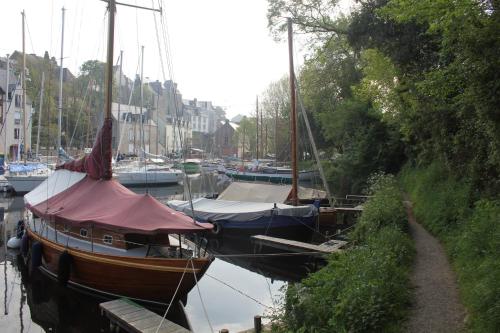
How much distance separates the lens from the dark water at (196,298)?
1206 cm

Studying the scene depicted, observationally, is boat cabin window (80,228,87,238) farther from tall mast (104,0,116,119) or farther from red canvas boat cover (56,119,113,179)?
tall mast (104,0,116,119)

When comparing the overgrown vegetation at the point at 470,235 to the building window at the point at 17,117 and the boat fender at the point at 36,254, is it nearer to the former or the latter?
the boat fender at the point at 36,254

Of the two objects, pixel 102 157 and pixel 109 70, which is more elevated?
pixel 109 70

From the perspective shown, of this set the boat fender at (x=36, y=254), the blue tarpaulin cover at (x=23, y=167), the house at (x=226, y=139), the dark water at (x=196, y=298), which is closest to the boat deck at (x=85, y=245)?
the boat fender at (x=36, y=254)

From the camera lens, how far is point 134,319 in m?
10.2

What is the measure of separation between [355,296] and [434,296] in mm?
1960

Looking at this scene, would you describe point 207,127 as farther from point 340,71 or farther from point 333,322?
point 333,322

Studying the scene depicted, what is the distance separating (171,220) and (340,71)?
3202 cm

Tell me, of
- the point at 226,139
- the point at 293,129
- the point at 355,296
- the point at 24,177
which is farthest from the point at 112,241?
the point at 226,139

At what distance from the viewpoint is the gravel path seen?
7281mm

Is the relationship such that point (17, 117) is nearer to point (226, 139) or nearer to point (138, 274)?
point (226, 139)

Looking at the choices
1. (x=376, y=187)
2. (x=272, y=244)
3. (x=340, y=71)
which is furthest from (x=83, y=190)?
(x=340, y=71)

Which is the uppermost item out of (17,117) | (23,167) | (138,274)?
(17,117)

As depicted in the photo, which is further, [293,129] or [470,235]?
[293,129]
